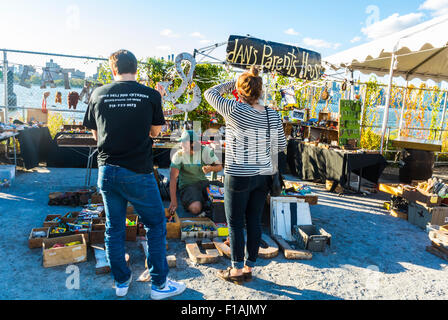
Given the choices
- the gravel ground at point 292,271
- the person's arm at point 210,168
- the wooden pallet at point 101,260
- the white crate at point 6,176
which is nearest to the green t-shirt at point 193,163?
the person's arm at point 210,168

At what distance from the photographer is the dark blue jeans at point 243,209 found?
2.62 metres

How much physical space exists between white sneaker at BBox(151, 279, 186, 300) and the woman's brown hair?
1691mm

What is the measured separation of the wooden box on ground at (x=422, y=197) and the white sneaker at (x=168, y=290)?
4.06 m

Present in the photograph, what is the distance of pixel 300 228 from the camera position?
162 inches

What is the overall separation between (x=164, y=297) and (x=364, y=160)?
538cm

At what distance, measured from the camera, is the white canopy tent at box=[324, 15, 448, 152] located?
6.02m

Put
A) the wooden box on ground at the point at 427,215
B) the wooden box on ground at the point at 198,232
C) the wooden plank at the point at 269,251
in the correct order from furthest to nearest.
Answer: the wooden box on ground at the point at 427,215 < the wooden box on ground at the point at 198,232 < the wooden plank at the point at 269,251

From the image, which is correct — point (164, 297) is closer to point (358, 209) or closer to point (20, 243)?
point (20, 243)

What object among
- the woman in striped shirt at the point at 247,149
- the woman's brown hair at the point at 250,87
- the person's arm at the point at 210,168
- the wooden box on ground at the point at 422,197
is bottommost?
the wooden box on ground at the point at 422,197

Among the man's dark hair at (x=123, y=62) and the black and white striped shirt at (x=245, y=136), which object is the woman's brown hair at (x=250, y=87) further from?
the man's dark hair at (x=123, y=62)

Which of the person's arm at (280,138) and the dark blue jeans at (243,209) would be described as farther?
the person's arm at (280,138)

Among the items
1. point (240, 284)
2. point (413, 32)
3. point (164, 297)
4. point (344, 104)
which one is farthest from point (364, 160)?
point (164, 297)

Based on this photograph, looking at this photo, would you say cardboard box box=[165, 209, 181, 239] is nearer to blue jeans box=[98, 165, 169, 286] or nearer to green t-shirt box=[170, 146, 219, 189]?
green t-shirt box=[170, 146, 219, 189]

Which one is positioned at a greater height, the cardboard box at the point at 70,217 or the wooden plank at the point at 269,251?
the cardboard box at the point at 70,217
